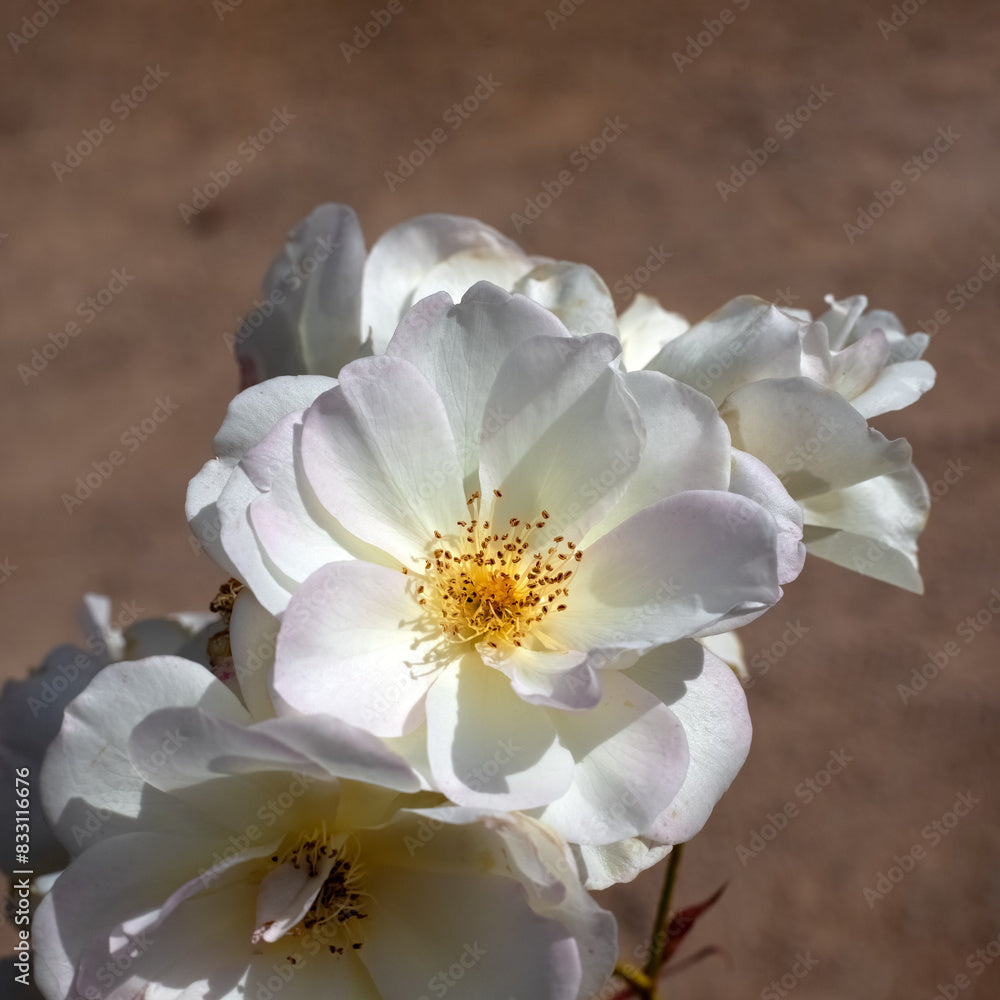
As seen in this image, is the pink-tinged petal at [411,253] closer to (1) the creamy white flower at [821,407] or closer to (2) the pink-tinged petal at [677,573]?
(1) the creamy white flower at [821,407]

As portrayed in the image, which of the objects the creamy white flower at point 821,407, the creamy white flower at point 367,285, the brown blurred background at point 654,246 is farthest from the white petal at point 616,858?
the brown blurred background at point 654,246

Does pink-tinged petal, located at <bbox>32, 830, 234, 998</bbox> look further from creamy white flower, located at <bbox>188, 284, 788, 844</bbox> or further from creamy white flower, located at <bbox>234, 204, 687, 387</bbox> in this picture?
creamy white flower, located at <bbox>234, 204, 687, 387</bbox>

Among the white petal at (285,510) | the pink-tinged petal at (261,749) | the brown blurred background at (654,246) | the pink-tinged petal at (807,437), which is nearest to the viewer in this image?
the pink-tinged petal at (261,749)

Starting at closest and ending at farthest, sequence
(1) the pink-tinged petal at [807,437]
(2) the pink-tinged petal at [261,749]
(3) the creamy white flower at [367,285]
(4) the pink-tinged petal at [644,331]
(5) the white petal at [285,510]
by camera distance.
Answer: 1. (2) the pink-tinged petal at [261,749]
2. (5) the white petal at [285,510]
3. (1) the pink-tinged petal at [807,437]
4. (3) the creamy white flower at [367,285]
5. (4) the pink-tinged petal at [644,331]

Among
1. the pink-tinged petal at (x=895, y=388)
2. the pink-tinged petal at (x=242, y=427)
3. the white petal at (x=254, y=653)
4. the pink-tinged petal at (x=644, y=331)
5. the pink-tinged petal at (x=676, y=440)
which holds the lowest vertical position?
the pink-tinged petal at (x=895, y=388)

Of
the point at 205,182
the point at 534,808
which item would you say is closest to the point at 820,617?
the point at 534,808

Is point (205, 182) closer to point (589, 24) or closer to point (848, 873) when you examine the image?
point (589, 24)

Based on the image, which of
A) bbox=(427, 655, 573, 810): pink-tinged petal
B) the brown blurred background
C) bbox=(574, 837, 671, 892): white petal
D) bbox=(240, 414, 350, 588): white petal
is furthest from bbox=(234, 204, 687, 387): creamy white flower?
the brown blurred background
